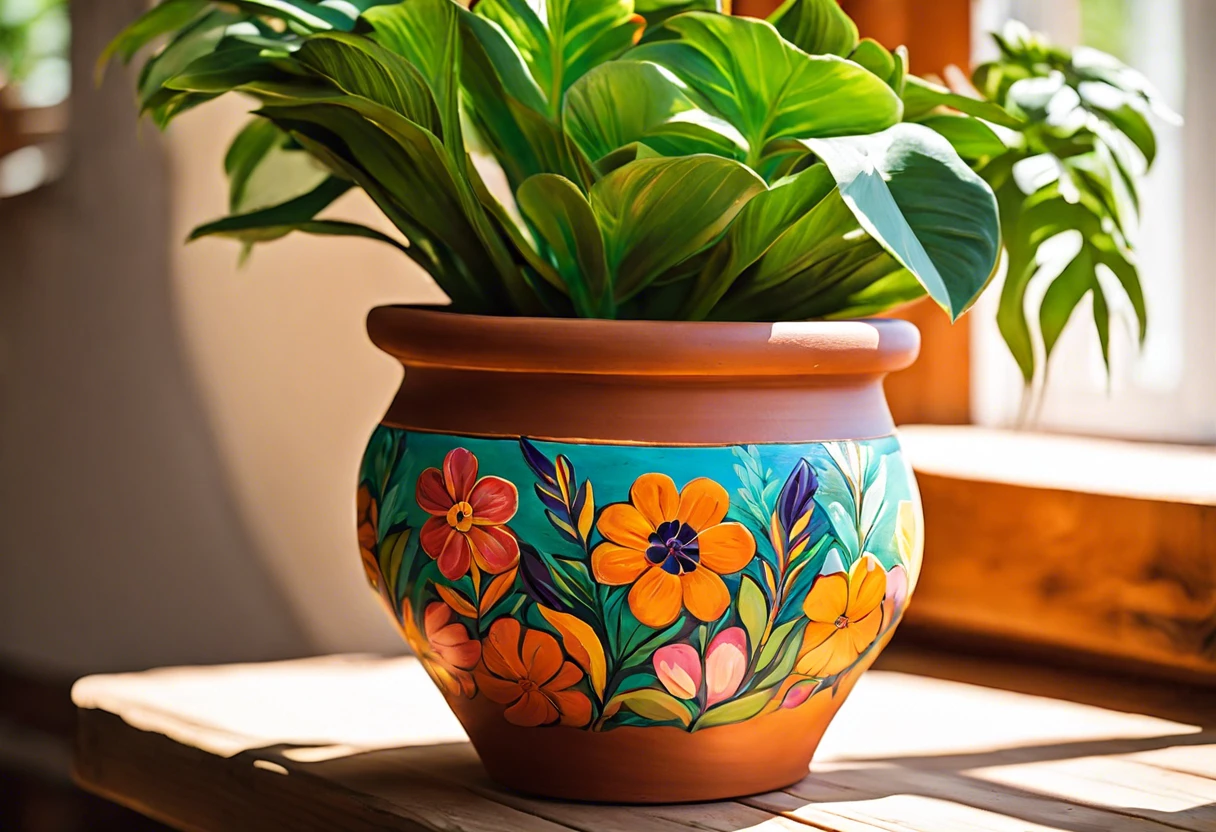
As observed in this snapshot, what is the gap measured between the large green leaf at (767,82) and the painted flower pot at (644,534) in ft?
0.32

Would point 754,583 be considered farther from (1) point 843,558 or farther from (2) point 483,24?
(2) point 483,24

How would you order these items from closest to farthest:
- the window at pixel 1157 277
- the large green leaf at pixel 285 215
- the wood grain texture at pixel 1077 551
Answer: the large green leaf at pixel 285 215 < the wood grain texture at pixel 1077 551 < the window at pixel 1157 277

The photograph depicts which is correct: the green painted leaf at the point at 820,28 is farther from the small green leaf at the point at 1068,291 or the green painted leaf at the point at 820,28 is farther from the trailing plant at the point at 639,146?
the small green leaf at the point at 1068,291

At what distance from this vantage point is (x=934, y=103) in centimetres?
70

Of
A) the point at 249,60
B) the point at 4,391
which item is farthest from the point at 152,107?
the point at 4,391

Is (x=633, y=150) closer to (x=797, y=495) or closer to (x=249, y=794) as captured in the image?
(x=797, y=495)

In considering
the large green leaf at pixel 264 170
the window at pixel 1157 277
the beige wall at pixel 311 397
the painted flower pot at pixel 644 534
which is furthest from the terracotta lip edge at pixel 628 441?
the beige wall at pixel 311 397

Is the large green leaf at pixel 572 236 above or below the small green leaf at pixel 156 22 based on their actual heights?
below

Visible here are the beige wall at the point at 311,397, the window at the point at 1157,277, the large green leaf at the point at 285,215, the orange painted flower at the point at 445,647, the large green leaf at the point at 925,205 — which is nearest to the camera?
the large green leaf at the point at 925,205

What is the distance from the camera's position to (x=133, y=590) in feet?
5.01

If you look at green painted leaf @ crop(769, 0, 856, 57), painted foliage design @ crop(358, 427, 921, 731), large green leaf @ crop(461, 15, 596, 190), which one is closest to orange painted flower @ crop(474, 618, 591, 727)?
painted foliage design @ crop(358, 427, 921, 731)

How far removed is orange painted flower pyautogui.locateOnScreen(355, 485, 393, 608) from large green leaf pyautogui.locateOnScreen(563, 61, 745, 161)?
8.5 inches

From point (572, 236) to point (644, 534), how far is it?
152mm

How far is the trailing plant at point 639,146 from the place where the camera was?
55 cm
